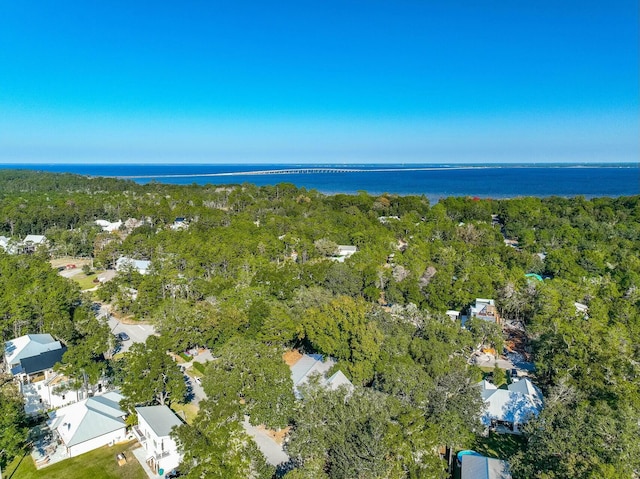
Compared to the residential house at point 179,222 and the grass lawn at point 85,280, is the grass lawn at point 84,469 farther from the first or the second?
the residential house at point 179,222

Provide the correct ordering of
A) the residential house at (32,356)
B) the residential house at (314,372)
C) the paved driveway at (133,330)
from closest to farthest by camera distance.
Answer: the residential house at (314,372), the residential house at (32,356), the paved driveway at (133,330)

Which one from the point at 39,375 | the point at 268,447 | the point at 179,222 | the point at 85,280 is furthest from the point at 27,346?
the point at 179,222

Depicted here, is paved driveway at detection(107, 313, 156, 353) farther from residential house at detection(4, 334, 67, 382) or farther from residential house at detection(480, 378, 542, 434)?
residential house at detection(480, 378, 542, 434)

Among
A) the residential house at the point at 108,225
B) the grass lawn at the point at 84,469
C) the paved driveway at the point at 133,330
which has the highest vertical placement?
the residential house at the point at 108,225

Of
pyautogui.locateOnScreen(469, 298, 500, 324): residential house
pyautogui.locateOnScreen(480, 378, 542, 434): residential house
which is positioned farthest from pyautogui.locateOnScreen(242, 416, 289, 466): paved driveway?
pyautogui.locateOnScreen(469, 298, 500, 324): residential house

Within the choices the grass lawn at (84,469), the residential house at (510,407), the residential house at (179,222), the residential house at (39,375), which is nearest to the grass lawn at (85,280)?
the residential house at (39,375)

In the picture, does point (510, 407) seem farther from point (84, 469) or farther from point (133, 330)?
point (133, 330)

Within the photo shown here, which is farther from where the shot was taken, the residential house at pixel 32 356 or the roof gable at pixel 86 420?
the residential house at pixel 32 356

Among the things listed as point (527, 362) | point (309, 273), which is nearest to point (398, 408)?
point (527, 362)

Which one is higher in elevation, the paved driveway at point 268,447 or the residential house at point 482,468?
the residential house at point 482,468
